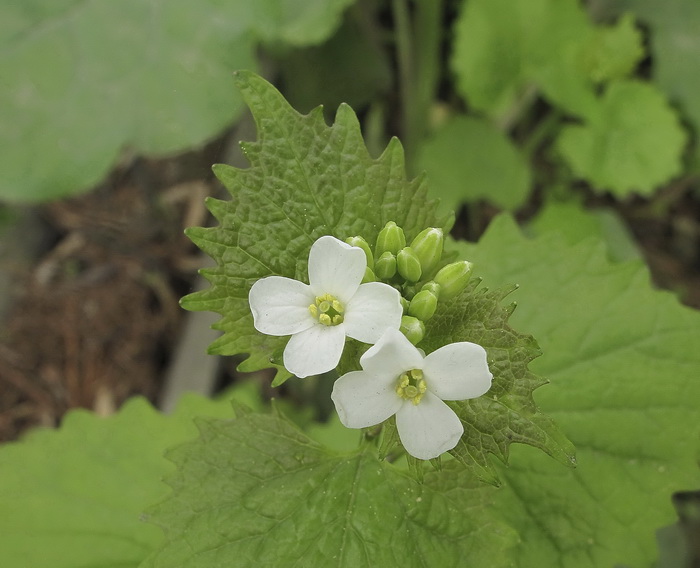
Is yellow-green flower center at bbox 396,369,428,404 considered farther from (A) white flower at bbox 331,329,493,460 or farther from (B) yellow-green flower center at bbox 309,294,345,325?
(B) yellow-green flower center at bbox 309,294,345,325

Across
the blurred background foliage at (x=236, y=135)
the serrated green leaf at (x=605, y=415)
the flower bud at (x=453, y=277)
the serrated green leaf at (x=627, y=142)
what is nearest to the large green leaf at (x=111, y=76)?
the blurred background foliage at (x=236, y=135)

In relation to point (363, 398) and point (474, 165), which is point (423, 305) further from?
point (474, 165)

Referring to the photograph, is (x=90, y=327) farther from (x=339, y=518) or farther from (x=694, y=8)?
(x=694, y=8)

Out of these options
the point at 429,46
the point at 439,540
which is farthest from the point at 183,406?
the point at 429,46

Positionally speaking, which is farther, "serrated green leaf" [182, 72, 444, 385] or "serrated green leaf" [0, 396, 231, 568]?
"serrated green leaf" [0, 396, 231, 568]

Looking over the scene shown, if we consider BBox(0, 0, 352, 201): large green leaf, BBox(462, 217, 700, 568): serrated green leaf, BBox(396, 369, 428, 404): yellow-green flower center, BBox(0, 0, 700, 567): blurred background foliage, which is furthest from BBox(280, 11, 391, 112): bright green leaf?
BBox(396, 369, 428, 404): yellow-green flower center
